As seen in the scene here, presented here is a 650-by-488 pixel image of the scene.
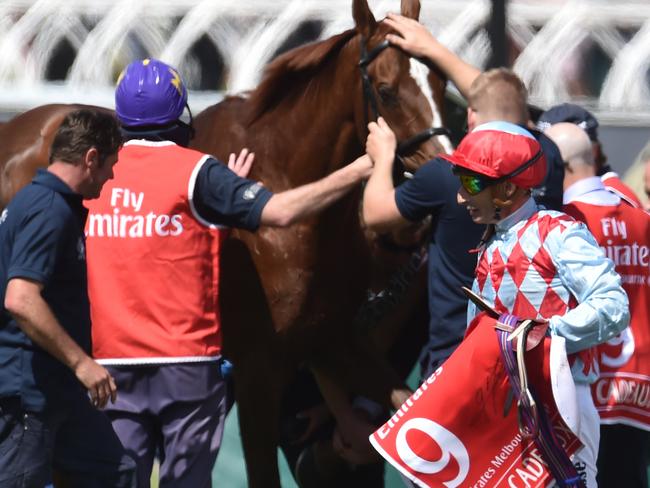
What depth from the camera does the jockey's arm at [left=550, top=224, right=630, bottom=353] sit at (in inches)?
138

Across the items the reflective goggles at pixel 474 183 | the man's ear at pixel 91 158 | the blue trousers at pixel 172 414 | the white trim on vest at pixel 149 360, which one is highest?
the reflective goggles at pixel 474 183

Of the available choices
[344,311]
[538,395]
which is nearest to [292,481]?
[344,311]

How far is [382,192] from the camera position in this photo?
4434 millimetres

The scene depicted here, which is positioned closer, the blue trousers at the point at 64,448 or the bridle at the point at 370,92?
the blue trousers at the point at 64,448

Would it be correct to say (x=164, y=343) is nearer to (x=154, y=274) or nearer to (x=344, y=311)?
(x=154, y=274)

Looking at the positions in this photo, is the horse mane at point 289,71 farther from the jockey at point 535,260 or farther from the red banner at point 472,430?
the red banner at point 472,430

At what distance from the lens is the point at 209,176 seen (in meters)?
4.44

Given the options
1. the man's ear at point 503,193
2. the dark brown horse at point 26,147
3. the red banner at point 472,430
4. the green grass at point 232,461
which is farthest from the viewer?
the green grass at point 232,461

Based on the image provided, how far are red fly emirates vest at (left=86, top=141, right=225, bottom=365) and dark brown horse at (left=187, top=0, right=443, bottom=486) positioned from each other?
664mm

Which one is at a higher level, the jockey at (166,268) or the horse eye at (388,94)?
the horse eye at (388,94)

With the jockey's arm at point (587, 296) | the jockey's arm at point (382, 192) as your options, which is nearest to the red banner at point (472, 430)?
the jockey's arm at point (587, 296)

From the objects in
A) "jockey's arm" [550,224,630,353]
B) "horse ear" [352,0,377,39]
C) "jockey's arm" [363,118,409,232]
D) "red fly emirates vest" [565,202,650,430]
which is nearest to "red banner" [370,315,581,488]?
"jockey's arm" [550,224,630,353]

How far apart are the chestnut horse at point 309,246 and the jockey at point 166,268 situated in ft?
2.03

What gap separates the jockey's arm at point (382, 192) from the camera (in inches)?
175
